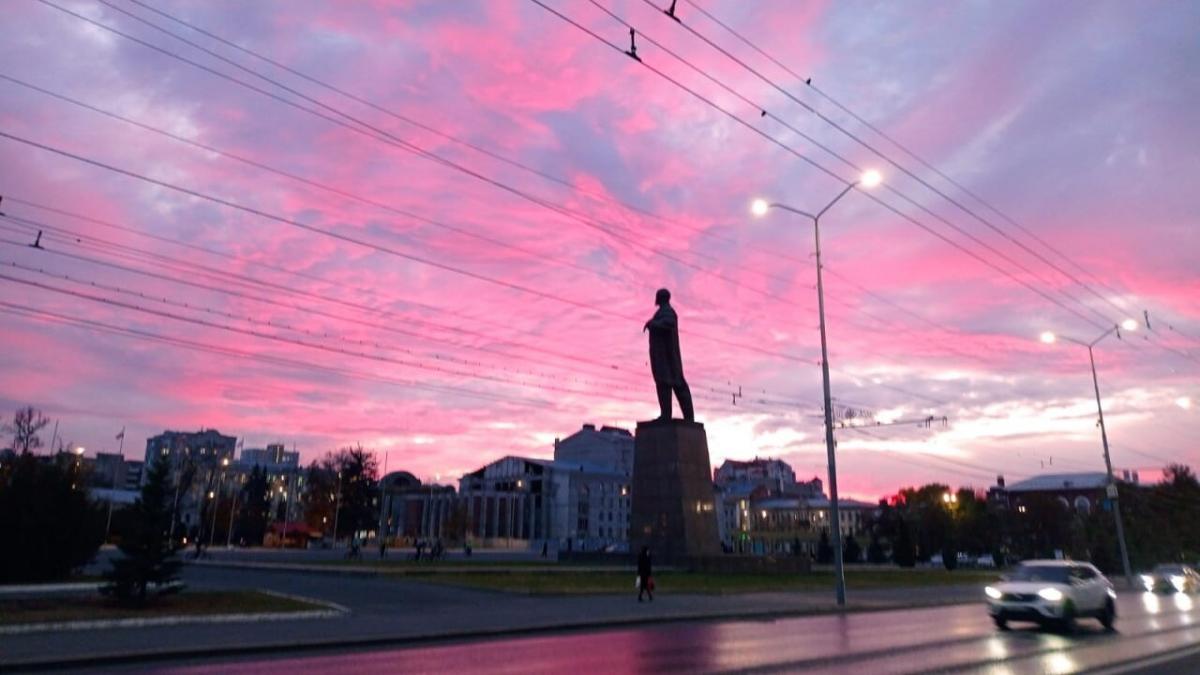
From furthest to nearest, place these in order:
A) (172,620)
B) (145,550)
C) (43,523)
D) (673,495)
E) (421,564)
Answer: (421,564), (673,495), (43,523), (145,550), (172,620)

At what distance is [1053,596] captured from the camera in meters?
18.8

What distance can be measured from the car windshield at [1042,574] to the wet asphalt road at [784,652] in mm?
1207

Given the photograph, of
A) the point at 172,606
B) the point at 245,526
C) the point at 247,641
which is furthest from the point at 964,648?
the point at 245,526

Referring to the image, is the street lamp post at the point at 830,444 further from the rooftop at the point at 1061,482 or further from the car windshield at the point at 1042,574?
the rooftop at the point at 1061,482

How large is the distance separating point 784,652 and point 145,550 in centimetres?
1529

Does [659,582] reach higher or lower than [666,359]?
lower

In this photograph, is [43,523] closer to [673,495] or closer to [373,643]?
[373,643]

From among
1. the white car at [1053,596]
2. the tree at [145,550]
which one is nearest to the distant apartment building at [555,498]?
the tree at [145,550]

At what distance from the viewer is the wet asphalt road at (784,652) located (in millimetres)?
12219

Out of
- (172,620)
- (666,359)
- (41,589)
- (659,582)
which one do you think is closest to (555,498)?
(666,359)

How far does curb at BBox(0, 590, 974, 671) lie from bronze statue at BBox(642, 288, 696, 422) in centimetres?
2212

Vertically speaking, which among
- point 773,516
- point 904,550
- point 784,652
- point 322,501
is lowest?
point 784,652

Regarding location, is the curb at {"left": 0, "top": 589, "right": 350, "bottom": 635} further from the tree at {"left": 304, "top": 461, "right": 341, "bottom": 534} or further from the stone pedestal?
the tree at {"left": 304, "top": 461, "right": 341, "bottom": 534}

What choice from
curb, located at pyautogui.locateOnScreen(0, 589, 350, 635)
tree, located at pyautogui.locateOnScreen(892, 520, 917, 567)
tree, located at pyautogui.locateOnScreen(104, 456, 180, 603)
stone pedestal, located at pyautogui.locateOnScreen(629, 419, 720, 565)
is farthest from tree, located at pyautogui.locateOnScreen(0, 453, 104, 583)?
tree, located at pyautogui.locateOnScreen(892, 520, 917, 567)
